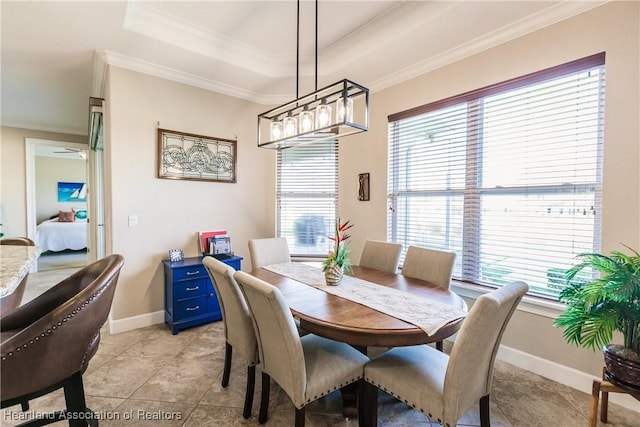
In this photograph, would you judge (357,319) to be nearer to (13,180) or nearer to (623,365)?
(623,365)

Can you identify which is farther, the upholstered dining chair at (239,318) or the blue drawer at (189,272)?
the blue drawer at (189,272)

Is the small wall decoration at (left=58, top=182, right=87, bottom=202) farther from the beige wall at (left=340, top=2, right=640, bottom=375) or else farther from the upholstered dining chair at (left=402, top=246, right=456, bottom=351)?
the beige wall at (left=340, top=2, right=640, bottom=375)

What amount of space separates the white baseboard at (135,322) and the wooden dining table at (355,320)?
184 cm

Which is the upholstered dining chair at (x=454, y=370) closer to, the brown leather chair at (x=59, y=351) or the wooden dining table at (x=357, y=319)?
the wooden dining table at (x=357, y=319)

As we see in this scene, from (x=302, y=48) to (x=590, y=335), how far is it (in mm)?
3288

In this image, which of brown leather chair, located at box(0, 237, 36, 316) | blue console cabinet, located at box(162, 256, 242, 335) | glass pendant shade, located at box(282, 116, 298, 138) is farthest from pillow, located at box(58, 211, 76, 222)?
glass pendant shade, located at box(282, 116, 298, 138)

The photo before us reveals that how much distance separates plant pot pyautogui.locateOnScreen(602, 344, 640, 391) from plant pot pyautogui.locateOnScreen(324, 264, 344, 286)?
1610 millimetres

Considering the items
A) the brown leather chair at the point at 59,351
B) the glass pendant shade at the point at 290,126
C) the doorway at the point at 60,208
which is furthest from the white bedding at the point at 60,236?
the glass pendant shade at the point at 290,126

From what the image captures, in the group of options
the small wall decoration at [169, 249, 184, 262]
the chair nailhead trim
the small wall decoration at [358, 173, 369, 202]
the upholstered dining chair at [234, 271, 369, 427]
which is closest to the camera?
the chair nailhead trim

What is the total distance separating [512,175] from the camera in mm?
2547

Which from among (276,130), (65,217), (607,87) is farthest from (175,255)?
(65,217)

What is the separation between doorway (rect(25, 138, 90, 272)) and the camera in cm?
685

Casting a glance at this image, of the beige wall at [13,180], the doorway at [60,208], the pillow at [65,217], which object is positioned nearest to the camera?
the beige wall at [13,180]

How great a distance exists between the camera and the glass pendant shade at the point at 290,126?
2.25 m
